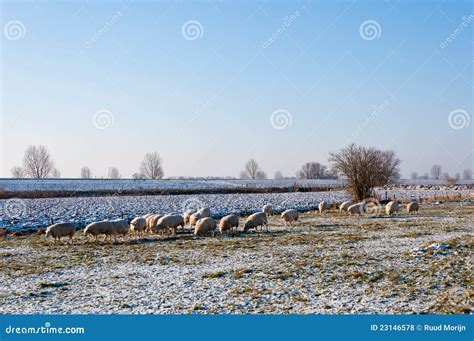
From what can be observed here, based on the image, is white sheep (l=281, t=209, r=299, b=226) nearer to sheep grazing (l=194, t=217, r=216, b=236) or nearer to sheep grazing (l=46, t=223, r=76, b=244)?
sheep grazing (l=194, t=217, r=216, b=236)

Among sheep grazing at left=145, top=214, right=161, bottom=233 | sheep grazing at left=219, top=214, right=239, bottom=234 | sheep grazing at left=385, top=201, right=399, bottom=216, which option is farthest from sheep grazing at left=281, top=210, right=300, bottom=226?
sheep grazing at left=385, top=201, right=399, bottom=216

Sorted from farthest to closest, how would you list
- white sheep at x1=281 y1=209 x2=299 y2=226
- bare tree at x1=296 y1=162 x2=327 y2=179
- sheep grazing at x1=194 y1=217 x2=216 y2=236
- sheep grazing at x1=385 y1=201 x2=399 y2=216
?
bare tree at x1=296 y1=162 x2=327 y2=179, sheep grazing at x1=385 y1=201 x2=399 y2=216, white sheep at x1=281 y1=209 x2=299 y2=226, sheep grazing at x1=194 y1=217 x2=216 y2=236

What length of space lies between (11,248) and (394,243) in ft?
54.5

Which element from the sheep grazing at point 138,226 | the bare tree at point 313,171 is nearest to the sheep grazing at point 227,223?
the sheep grazing at point 138,226

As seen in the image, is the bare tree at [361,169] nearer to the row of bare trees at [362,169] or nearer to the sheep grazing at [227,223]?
the row of bare trees at [362,169]

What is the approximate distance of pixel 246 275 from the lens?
516 inches

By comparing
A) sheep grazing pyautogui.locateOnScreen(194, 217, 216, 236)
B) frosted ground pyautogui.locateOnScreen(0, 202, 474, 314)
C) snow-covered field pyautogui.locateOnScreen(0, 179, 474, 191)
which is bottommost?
frosted ground pyautogui.locateOnScreen(0, 202, 474, 314)

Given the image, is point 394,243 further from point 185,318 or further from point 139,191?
point 139,191

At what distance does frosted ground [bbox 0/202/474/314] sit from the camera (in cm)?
1023

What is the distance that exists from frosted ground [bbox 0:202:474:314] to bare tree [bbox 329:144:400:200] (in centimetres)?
2206

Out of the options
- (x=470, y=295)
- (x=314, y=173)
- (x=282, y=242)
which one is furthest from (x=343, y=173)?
(x=314, y=173)

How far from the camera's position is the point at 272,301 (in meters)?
10.4

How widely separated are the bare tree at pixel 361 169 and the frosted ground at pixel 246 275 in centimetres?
2206

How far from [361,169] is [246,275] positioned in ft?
→ 106
